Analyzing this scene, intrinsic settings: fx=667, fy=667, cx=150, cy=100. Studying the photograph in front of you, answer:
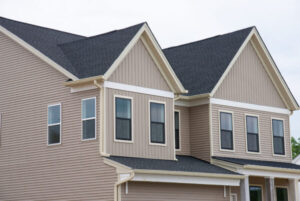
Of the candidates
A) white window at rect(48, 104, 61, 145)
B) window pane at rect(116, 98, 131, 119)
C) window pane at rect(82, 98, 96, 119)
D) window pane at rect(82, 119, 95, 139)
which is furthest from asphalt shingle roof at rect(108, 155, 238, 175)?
white window at rect(48, 104, 61, 145)

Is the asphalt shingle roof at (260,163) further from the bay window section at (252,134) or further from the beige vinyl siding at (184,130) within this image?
the beige vinyl siding at (184,130)

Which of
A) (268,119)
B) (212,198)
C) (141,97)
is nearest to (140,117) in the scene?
(141,97)

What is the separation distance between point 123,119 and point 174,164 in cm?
292

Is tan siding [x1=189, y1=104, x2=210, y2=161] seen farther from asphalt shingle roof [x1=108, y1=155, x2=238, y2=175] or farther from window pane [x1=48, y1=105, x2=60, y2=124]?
window pane [x1=48, y1=105, x2=60, y2=124]

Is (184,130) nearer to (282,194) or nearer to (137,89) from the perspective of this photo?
(137,89)

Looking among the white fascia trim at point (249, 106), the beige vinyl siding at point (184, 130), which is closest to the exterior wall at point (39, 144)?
the beige vinyl siding at point (184, 130)

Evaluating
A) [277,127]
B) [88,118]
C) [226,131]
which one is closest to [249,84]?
[277,127]

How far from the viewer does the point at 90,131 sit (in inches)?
1073

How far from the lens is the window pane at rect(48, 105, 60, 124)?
28.6 metres

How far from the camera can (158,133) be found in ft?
95.9

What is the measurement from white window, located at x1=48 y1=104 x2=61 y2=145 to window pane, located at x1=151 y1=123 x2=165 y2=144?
4.04 meters

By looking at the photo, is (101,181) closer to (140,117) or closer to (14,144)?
(140,117)

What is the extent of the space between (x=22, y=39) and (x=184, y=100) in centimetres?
827

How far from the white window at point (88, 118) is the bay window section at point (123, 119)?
3.09 feet
